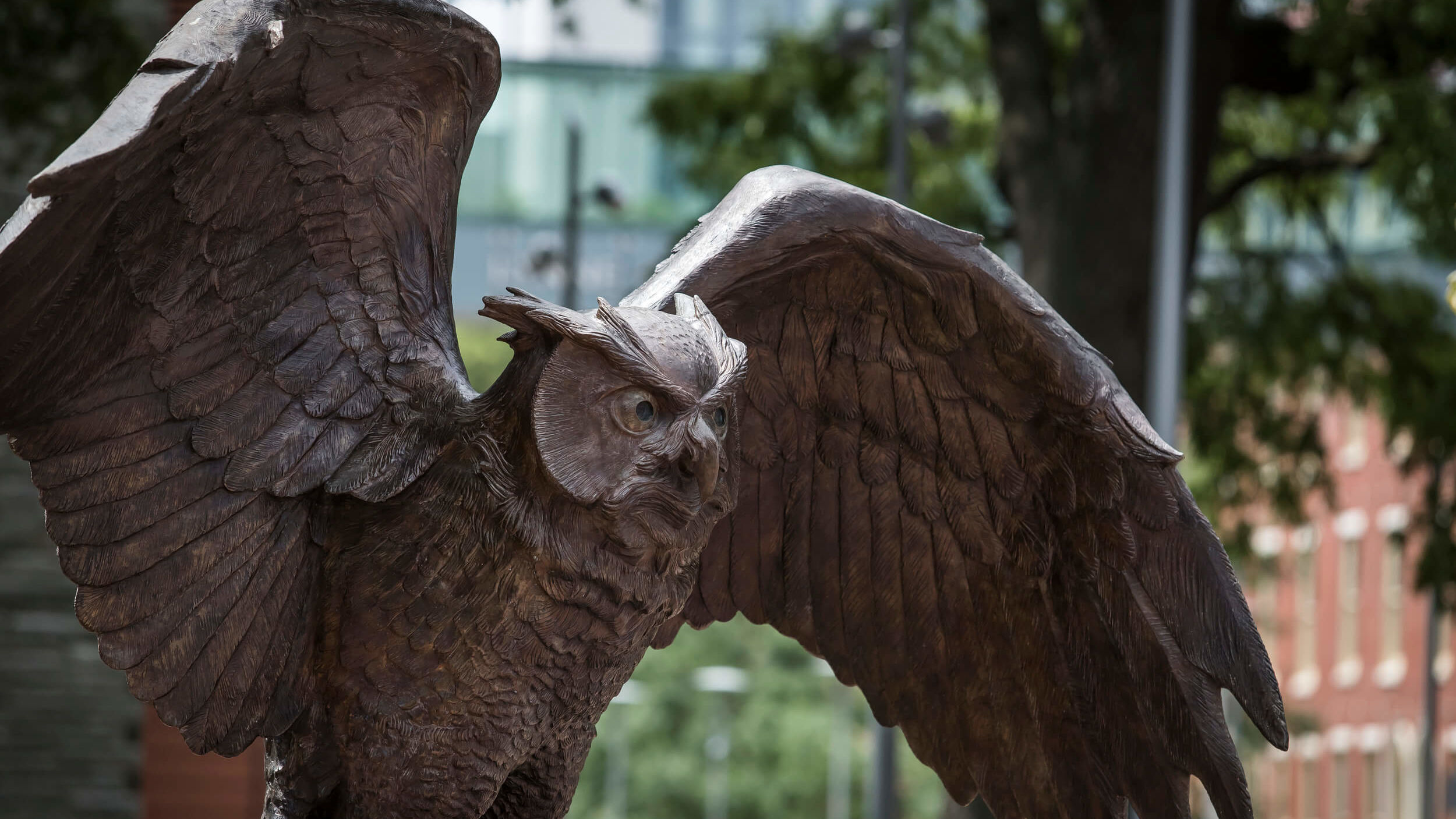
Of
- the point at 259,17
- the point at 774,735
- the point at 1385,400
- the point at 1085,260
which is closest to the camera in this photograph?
the point at 259,17

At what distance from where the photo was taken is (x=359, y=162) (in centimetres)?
259

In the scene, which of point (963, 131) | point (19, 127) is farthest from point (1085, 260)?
point (19, 127)

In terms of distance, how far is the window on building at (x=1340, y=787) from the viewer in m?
24.7

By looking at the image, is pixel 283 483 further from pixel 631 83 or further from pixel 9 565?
pixel 631 83

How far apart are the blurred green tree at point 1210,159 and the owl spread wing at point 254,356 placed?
213 inches

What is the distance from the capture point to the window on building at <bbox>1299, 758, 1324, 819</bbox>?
2566 cm

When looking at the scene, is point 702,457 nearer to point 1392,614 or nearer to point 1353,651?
point 1392,614

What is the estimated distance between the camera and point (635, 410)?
2277 millimetres

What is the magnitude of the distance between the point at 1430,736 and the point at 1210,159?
5.72m

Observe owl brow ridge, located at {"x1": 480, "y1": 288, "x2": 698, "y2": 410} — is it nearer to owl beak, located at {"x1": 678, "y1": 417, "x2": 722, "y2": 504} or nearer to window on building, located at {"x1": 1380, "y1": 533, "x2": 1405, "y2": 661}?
owl beak, located at {"x1": 678, "y1": 417, "x2": 722, "y2": 504}

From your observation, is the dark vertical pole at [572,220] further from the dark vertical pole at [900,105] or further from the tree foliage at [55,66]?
the tree foliage at [55,66]

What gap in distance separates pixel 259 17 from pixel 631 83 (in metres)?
11.2

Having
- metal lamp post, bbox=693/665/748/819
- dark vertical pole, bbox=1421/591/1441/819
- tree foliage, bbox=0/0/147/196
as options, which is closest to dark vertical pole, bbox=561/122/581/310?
tree foliage, bbox=0/0/147/196

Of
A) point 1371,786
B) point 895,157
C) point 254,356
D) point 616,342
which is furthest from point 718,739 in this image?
point 616,342
